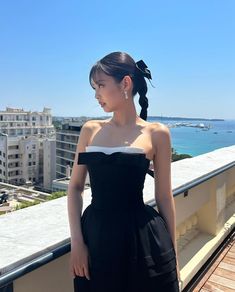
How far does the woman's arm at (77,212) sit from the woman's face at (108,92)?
105mm

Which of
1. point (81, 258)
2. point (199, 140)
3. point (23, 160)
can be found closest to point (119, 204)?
point (81, 258)

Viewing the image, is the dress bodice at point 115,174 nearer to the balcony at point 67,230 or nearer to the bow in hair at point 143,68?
the balcony at point 67,230

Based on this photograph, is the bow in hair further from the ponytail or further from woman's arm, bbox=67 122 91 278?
woman's arm, bbox=67 122 91 278

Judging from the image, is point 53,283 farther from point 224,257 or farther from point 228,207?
point 228,207

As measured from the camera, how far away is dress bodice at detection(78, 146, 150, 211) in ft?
3.06

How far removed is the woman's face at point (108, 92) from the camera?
1.02 meters

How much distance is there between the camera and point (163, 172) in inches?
41.6

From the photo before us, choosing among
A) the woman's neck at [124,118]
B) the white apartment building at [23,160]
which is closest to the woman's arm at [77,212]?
the woman's neck at [124,118]

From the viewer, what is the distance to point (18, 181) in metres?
49.2

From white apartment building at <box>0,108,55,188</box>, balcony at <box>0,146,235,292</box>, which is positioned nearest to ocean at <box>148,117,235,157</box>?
balcony at <box>0,146,235,292</box>

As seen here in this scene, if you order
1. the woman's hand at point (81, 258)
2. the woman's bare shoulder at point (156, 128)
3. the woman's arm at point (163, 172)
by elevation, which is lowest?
the woman's hand at point (81, 258)

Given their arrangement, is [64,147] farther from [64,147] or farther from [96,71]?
[96,71]

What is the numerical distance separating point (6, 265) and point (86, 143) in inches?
17.6

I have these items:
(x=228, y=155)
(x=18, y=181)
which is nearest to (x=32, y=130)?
(x=18, y=181)
